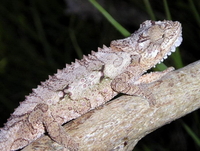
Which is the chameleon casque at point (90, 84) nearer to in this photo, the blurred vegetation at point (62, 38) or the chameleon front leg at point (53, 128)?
the chameleon front leg at point (53, 128)

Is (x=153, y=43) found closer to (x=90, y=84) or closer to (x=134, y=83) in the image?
(x=134, y=83)

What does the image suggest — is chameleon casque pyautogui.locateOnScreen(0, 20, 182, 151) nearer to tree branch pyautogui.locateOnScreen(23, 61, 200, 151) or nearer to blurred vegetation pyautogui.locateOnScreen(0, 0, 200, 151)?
tree branch pyautogui.locateOnScreen(23, 61, 200, 151)

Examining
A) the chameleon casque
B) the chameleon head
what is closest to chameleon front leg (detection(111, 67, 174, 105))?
the chameleon casque

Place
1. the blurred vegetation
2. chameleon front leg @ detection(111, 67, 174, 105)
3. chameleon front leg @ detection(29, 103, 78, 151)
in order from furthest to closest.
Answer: the blurred vegetation < chameleon front leg @ detection(111, 67, 174, 105) < chameleon front leg @ detection(29, 103, 78, 151)

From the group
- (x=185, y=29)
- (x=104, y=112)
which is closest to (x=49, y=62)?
(x=185, y=29)

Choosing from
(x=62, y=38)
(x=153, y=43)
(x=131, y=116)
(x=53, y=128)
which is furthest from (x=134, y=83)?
(x=62, y=38)

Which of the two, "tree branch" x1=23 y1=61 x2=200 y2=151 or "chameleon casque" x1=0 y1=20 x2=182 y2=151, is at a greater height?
Answer: "chameleon casque" x1=0 y1=20 x2=182 y2=151

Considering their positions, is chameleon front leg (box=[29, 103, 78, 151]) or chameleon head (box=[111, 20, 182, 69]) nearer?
chameleon front leg (box=[29, 103, 78, 151])
